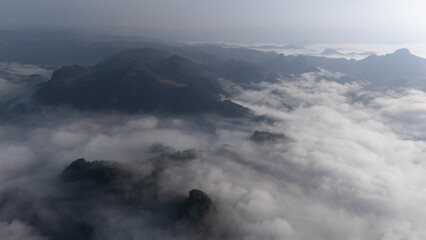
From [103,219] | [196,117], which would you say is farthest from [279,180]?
[196,117]

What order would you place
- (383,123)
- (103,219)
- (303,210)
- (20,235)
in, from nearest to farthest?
1. (20,235)
2. (103,219)
3. (303,210)
4. (383,123)

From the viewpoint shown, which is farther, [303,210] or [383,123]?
[383,123]

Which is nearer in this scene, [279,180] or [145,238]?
[145,238]

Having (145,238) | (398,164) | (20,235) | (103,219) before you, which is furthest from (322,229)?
(20,235)

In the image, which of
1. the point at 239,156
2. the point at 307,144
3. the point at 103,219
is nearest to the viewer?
the point at 103,219

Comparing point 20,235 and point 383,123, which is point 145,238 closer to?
point 20,235

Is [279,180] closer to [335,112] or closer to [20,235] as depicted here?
[20,235]

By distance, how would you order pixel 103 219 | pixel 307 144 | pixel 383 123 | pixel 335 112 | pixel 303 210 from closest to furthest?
1. pixel 103 219
2. pixel 303 210
3. pixel 307 144
4. pixel 383 123
5. pixel 335 112

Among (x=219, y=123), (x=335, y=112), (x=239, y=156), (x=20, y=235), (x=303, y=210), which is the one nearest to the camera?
(x=20, y=235)

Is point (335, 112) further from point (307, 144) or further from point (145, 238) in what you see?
point (145, 238)
